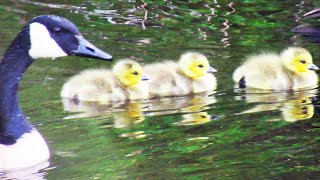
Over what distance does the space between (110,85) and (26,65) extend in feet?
6.23

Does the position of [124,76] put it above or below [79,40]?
below

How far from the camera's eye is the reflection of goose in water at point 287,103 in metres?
7.46

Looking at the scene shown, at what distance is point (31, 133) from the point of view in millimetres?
6367

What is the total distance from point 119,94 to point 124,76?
0.52 ft

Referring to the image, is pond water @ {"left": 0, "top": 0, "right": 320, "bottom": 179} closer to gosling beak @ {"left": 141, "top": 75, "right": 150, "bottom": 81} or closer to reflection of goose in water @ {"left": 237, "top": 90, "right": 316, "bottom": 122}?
reflection of goose in water @ {"left": 237, "top": 90, "right": 316, "bottom": 122}

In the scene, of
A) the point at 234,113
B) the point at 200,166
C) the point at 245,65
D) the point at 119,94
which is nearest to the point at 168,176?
the point at 200,166

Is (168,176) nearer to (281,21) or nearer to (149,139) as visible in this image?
(149,139)

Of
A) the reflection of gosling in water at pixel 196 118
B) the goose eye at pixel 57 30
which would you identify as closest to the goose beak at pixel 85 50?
the goose eye at pixel 57 30

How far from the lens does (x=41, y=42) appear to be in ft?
20.6

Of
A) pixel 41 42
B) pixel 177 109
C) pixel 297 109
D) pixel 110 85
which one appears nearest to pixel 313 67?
pixel 297 109

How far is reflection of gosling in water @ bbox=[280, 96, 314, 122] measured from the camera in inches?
290

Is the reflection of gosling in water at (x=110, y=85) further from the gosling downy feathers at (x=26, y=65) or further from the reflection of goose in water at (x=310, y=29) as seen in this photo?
the reflection of goose in water at (x=310, y=29)

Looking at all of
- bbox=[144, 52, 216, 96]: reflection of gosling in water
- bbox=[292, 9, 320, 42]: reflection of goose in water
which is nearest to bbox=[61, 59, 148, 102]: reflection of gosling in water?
bbox=[144, 52, 216, 96]: reflection of gosling in water

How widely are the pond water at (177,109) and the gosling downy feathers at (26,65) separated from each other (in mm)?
184
